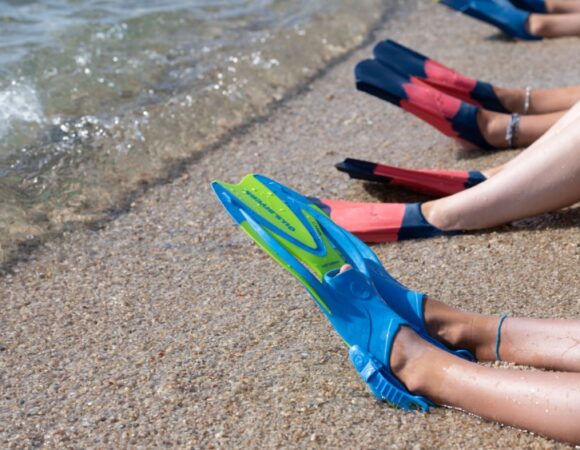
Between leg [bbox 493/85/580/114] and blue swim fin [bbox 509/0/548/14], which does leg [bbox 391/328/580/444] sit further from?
blue swim fin [bbox 509/0/548/14]

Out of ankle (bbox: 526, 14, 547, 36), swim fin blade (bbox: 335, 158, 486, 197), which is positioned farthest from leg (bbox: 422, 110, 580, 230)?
ankle (bbox: 526, 14, 547, 36)

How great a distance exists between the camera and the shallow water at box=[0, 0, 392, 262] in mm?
3467

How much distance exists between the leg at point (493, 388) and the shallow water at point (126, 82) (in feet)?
4.74

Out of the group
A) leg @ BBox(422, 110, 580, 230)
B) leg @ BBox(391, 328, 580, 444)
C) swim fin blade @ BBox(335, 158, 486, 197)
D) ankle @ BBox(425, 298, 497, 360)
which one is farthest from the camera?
swim fin blade @ BBox(335, 158, 486, 197)

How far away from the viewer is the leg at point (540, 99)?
346 cm

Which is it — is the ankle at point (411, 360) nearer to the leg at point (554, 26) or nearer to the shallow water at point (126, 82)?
the shallow water at point (126, 82)

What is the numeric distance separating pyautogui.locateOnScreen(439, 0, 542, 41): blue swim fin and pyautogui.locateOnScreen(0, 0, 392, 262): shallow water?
27.5 inches

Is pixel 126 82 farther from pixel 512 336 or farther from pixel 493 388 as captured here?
pixel 493 388

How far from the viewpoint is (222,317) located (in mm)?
2494

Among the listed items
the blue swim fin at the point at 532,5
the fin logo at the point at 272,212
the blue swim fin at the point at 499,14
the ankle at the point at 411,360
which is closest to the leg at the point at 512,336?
the ankle at the point at 411,360

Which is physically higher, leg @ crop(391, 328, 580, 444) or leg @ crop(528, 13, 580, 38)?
leg @ crop(391, 328, 580, 444)

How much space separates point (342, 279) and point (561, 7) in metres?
3.75

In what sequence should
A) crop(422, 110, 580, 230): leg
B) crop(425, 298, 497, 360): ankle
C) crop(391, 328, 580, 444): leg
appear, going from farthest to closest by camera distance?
crop(422, 110, 580, 230): leg, crop(425, 298, 497, 360): ankle, crop(391, 328, 580, 444): leg

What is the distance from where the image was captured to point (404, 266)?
8.96 feet
